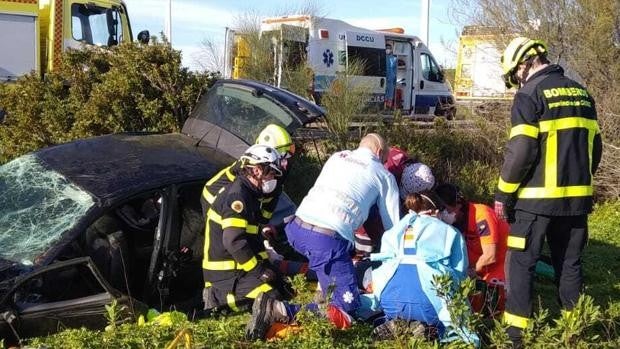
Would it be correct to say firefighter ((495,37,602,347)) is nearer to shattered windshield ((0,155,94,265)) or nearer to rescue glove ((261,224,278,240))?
rescue glove ((261,224,278,240))

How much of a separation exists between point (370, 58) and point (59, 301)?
15.8 metres

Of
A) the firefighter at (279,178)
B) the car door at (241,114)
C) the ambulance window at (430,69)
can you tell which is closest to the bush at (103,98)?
the car door at (241,114)

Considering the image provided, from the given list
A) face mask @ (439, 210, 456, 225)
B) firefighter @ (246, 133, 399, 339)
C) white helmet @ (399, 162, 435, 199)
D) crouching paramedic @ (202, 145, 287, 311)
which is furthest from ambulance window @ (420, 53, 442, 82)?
crouching paramedic @ (202, 145, 287, 311)

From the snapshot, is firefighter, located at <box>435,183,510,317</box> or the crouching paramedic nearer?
the crouching paramedic

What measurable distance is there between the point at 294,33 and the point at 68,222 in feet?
46.5

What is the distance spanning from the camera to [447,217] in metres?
5.00

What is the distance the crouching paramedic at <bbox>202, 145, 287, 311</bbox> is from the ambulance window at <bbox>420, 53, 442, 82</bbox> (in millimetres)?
17092

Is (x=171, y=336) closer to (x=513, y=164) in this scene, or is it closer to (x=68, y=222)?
(x=68, y=222)

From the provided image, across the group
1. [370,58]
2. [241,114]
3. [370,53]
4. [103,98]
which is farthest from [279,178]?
[370,53]

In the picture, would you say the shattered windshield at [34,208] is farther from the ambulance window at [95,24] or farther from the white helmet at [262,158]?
the ambulance window at [95,24]

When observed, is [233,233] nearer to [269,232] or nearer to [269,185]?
[269,185]

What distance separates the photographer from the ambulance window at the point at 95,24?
45.5 ft

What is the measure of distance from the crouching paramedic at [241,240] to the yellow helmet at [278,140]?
1.57 feet

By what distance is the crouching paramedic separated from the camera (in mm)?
→ 4641
